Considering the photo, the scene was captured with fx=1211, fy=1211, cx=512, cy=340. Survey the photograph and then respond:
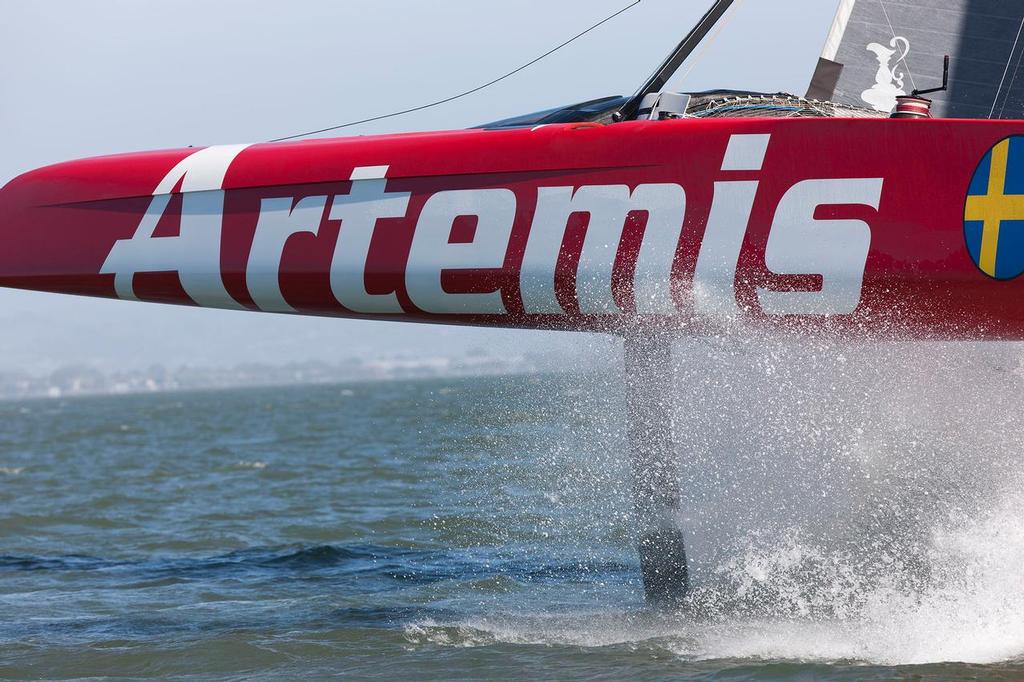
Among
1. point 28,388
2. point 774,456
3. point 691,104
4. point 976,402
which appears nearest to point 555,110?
point 691,104

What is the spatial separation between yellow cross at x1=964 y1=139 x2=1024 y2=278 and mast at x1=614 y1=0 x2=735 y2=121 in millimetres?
1401

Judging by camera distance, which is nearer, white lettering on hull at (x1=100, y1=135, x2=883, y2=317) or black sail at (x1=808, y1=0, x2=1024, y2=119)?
white lettering on hull at (x1=100, y1=135, x2=883, y2=317)

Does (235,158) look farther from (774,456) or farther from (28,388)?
(28,388)

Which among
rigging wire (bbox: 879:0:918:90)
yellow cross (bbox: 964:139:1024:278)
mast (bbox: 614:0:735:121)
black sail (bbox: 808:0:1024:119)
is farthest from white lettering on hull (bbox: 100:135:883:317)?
rigging wire (bbox: 879:0:918:90)

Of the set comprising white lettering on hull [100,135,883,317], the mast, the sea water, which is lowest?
the sea water

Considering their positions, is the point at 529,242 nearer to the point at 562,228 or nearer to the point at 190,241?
the point at 562,228

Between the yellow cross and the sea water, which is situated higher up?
the yellow cross

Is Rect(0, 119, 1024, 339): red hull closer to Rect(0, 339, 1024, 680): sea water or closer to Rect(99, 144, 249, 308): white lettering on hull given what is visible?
Rect(99, 144, 249, 308): white lettering on hull

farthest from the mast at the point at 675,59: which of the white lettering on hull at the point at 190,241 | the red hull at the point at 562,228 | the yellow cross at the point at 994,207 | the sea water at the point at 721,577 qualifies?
the white lettering on hull at the point at 190,241

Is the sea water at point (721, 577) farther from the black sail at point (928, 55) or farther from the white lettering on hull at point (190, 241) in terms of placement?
the black sail at point (928, 55)

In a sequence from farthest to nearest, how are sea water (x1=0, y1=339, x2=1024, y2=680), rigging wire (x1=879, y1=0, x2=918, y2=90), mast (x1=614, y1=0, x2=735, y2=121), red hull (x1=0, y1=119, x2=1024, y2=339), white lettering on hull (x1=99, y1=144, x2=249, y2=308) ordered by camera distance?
rigging wire (x1=879, y1=0, x2=918, y2=90) < white lettering on hull (x1=99, y1=144, x2=249, y2=308) < mast (x1=614, y1=0, x2=735, y2=121) < sea water (x1=0, y1=339, x2=1024, y2=680) < red hull (x1=0, y1=119, x2=1024, y2=339)

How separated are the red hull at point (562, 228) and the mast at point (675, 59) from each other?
0.34 metres

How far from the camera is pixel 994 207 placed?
14.4 ft

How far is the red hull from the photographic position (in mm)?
4492
